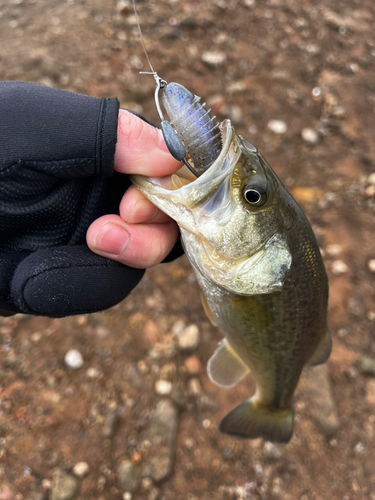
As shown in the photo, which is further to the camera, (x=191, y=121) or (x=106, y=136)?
(x=106, y=136)

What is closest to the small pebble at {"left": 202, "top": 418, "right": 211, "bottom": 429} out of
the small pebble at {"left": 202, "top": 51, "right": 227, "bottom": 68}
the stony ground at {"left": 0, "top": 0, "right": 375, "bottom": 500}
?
the stony ground at {"left": 0, "top": 0, "right": 375, "bottom": 500}

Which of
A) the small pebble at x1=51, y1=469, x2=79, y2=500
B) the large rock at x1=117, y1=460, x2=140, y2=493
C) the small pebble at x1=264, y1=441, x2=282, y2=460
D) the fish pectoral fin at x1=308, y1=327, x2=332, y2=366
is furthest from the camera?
the small pebble at x1=264, y1=441, x2=282, y2=460

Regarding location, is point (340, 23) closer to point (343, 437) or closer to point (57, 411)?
point (343, 437)

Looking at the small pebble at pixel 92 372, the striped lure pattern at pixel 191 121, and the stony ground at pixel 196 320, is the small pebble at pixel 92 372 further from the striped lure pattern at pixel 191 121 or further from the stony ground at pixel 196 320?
the striped lure pattern at pixel 191 121

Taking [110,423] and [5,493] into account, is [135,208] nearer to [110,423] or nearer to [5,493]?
[110,423]

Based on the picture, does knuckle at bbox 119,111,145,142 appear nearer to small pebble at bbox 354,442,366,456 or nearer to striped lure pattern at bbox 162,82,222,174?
striped lure pattern at bbox 162,82,222,174

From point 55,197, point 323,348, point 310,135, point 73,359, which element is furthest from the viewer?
point 310,135

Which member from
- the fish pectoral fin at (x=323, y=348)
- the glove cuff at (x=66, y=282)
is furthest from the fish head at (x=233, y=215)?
the fish pectoral fin at (x=323, y=348)

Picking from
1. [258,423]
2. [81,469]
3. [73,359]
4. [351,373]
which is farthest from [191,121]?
[351,373]
